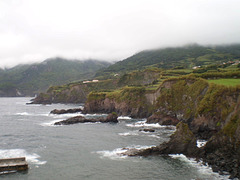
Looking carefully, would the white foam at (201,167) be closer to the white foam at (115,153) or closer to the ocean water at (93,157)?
the ocean water at (93,157)

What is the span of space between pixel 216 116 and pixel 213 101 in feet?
14.5

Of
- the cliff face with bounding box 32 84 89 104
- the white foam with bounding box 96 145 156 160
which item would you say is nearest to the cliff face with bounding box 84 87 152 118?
the white foam with bounding box 96 145 156 160

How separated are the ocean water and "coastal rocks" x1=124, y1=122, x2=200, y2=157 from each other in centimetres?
146

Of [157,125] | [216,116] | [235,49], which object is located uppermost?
[235,49]

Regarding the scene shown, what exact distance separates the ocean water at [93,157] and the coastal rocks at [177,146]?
146cm

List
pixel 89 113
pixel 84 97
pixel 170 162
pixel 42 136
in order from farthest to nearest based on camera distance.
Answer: pixel 84 97
pixel 89 113
pixel 42 136
pixel 170 162

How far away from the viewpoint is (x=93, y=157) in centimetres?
4031

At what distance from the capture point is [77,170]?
34.8 metres

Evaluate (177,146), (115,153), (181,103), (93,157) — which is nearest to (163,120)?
(181,103)

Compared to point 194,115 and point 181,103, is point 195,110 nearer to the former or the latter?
point 194,115

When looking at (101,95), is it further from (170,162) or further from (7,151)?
(170,162)

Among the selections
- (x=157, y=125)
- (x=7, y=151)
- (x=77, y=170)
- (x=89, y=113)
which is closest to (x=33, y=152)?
(x=7, y=151)

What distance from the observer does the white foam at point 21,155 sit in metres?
38.4

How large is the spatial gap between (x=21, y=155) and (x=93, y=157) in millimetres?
12989
